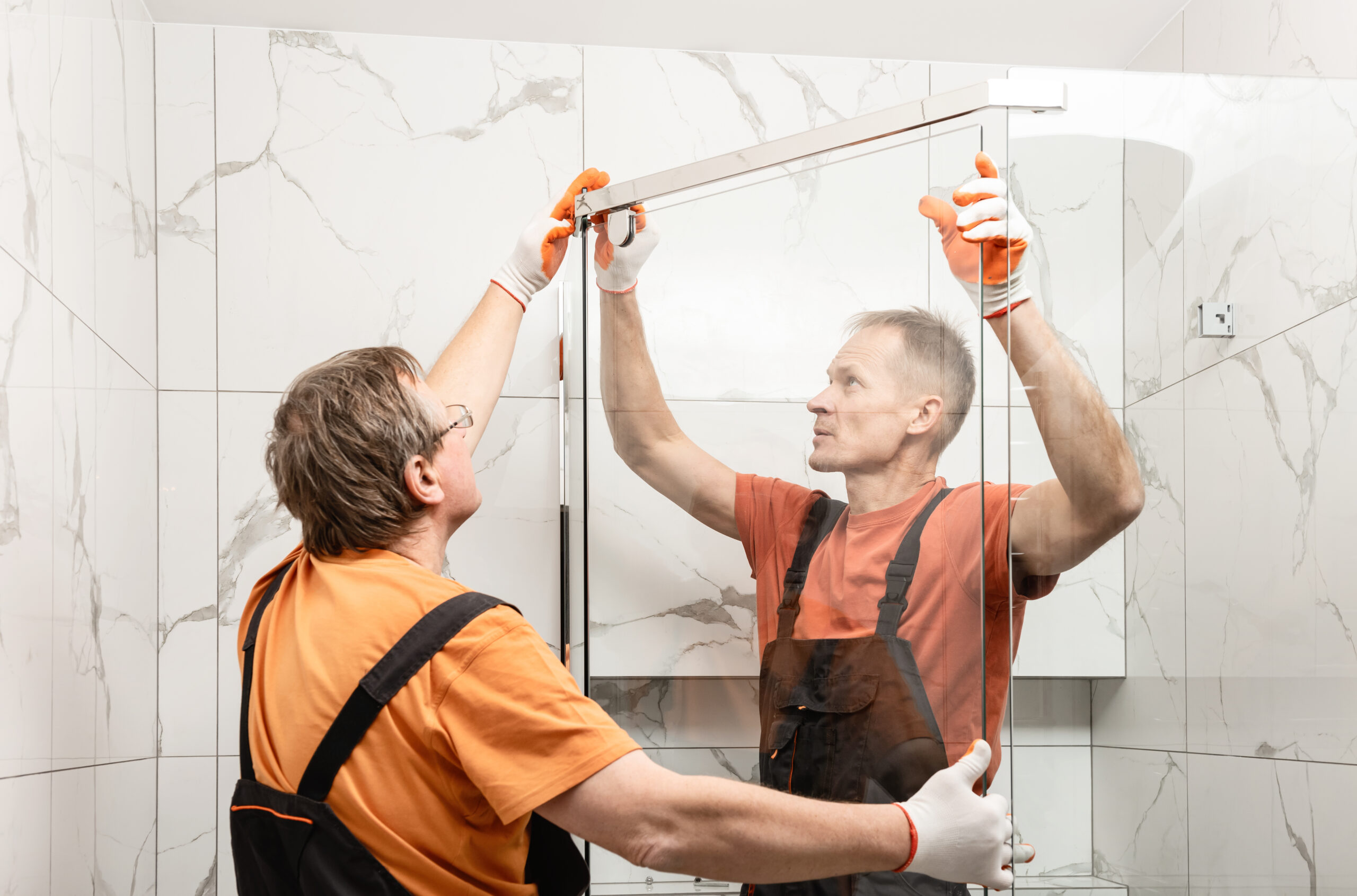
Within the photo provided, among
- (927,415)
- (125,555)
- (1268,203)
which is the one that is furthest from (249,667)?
(1268,203)

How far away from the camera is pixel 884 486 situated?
1.32 meters

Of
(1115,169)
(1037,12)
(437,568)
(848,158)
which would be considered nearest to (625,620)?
(437,568)

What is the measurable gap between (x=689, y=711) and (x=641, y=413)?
17.3 inches

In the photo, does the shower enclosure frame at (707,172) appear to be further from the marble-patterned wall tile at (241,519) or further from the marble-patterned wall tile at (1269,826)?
the marble-patterned wall tile at (1269,826)

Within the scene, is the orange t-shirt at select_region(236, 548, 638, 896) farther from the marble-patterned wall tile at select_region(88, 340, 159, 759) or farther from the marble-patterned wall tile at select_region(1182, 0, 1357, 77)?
the marble-patterned wall tile at select_region(1182, 0, 1357, 77)

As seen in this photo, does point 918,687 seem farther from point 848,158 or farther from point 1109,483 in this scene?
point 848,158

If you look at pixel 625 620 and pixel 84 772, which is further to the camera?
pixel 625 620

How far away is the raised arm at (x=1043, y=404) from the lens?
1258mm

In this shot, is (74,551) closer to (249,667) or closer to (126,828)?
(249,667)

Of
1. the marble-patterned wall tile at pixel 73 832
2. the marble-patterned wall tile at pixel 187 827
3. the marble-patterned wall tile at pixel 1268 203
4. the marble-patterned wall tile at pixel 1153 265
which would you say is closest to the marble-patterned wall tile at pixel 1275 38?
the marble-patterned wall tile at pixel 1268 203

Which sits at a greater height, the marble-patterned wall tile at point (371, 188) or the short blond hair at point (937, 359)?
the marble-patterned wall tile at point (371, 188)

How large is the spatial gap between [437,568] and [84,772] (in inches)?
24.8

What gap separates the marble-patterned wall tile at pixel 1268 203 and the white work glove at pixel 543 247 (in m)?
0.90

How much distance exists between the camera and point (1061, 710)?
1.30 meters
